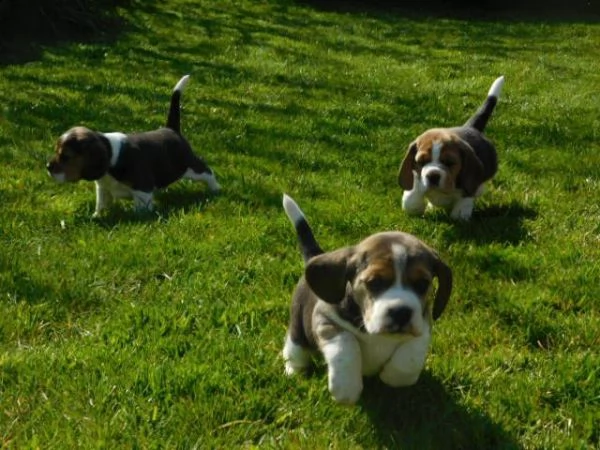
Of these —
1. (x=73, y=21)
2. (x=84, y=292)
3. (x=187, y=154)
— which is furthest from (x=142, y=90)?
(x=84, y=292)

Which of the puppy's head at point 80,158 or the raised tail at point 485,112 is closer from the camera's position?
the puppy's head at point 80,158

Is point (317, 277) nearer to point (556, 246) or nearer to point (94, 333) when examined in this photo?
point (94, 333)

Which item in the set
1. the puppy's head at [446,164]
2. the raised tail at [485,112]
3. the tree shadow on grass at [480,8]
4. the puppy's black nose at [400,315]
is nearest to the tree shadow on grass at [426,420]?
the puppy's black nose at [400,315]

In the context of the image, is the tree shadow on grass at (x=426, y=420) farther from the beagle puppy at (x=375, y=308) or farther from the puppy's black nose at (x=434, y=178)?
the puppy's black nose at (x=434, y=178)

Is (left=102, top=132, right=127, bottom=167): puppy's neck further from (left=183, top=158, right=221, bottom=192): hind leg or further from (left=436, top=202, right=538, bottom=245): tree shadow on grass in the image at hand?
(left=436, top=202, right=538, bottom=245): tree shadow on grass

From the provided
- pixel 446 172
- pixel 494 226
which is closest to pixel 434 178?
pixel 446 172
